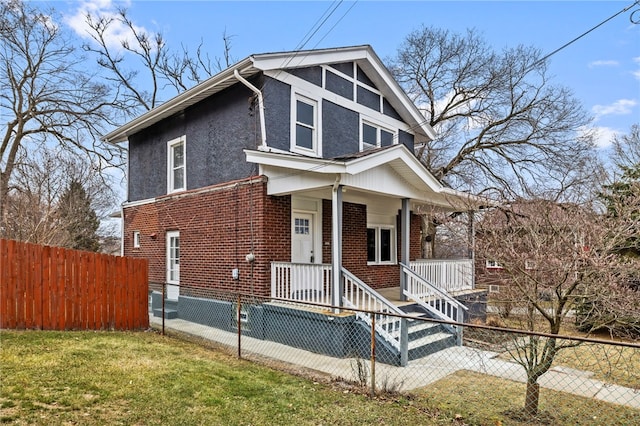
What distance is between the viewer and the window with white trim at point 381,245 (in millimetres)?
12578

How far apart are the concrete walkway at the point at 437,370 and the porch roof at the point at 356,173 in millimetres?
3052

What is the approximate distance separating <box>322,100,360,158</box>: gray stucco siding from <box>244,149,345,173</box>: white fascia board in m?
2.39

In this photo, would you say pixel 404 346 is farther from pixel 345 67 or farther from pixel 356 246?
pixel 345 67

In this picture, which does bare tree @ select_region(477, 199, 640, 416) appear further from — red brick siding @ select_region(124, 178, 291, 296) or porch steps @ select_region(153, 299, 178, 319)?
porch steps @ select_region(153, 299, 178, 319)

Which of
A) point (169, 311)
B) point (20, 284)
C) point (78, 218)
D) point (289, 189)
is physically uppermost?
point (289, 189)

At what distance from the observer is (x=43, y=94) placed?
19734 mm

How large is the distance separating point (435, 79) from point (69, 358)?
20.7 meters

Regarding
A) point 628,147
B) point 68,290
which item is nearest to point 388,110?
point 68,290

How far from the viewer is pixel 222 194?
33.4 feet

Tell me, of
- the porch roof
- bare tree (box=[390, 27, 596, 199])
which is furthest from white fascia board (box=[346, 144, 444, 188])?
bare tree (box=[390, 27, 596, 199])

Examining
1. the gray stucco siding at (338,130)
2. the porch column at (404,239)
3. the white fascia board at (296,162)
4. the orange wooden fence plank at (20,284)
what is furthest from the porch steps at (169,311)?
the porch column at (404,239)

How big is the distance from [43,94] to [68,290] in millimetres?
16003

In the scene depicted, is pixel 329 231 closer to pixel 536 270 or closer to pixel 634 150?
pixel 536 270

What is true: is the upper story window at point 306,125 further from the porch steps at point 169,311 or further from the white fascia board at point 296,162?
the porch steps at point 169,311
